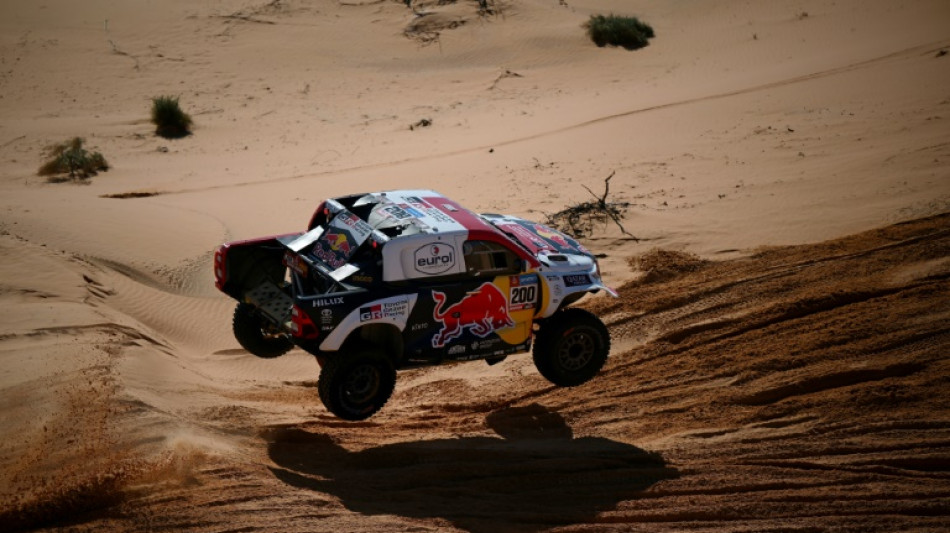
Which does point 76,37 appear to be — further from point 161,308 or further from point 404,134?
point 161,308

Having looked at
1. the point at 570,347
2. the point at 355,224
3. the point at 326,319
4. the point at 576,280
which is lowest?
the point at 570,347

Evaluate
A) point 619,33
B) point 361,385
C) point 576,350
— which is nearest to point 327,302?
point 361,385

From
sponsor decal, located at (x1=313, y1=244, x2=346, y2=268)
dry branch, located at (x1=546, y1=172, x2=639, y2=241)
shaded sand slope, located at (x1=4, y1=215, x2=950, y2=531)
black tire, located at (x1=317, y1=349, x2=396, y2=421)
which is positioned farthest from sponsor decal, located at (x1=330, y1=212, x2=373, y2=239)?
dry branch, located at (x1=546, y1=172, x2=639, y2=241)

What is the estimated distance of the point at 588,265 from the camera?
10344 millimetres

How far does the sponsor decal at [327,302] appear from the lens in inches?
348

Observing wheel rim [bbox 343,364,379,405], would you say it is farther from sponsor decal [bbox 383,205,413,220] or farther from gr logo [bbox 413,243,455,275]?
sponsor decal [bbox 383,205,413,220]

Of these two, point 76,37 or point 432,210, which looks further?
point 76,37

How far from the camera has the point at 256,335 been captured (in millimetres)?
10773

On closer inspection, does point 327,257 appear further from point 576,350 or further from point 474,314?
point 576,350

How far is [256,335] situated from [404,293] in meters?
2.39

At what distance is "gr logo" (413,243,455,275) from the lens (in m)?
9.33

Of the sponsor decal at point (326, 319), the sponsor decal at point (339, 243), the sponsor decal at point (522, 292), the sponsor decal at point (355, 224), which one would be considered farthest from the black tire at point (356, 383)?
the sponsor decal at point (522, 292)

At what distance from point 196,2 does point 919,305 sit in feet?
83.1

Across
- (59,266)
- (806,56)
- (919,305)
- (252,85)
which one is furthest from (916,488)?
(252,85)
